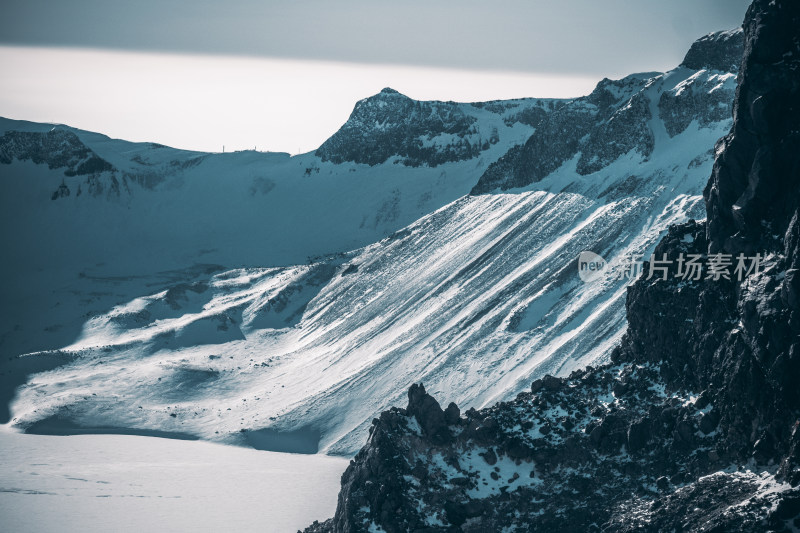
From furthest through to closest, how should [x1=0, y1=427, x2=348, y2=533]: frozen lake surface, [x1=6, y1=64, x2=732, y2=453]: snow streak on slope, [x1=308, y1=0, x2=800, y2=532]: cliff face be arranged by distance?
[x1=6, y1=64, x2=732, y2=453]: snow streak on slope
[x1=0, y1=427, x2=348, y2=533]: frozen lake surface
[x1=308, y1=0, x2=800, y2=532]: cliff face

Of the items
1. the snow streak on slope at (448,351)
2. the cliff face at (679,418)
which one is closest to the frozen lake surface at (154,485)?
the snow streak on slope at (448,351)

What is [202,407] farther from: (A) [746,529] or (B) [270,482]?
(A) [746,529]

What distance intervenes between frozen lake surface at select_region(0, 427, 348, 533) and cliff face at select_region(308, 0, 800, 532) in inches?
1198

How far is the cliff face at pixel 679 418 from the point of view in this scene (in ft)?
307

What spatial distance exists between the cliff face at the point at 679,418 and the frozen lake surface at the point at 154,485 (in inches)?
1198

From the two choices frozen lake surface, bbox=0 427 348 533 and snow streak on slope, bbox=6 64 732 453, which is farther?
snow streak on slope, bbox=6 64 732 453

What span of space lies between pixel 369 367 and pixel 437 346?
10200 mm

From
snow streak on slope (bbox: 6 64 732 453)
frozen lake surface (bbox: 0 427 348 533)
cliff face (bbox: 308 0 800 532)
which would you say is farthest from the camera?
snow streak on slope (bbox: 6 64 732 453)

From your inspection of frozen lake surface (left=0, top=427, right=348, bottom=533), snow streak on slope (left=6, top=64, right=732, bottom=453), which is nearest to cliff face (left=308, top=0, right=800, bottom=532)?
frozen lake surface (left=0, top=427, right=348, bottom=533)

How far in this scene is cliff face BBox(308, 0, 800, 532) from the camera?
93625mm

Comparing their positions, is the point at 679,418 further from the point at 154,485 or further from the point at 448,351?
the point at 448,351

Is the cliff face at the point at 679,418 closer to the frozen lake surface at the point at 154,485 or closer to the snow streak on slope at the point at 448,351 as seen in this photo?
the frozen lake surface at the point at 154,485

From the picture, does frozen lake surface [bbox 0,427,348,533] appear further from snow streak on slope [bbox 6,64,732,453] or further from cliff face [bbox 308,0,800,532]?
cliff face [bbox 308,0,800,532]

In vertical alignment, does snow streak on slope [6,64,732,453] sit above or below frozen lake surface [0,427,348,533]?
above
